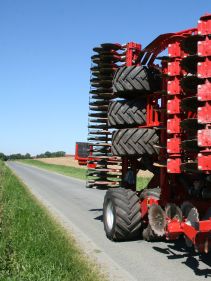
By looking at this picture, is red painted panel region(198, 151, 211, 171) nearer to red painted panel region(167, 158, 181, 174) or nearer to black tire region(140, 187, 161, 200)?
red painted panel region(167, 158, 181, 174)

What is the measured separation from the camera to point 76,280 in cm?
535

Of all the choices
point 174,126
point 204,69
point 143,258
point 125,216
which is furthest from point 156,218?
point 204,69

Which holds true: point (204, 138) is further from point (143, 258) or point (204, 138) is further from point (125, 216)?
point (125, 216)

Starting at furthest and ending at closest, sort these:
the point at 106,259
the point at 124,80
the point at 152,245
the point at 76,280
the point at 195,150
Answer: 1. the point at 124,80
2. the point at 152,245
3. the point at 106,259
4. the point at 195,150
5. the point at 76,280

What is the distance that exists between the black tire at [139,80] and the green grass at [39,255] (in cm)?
303

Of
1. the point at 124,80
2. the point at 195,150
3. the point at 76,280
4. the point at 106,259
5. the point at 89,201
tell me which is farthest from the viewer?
the point at 89,201

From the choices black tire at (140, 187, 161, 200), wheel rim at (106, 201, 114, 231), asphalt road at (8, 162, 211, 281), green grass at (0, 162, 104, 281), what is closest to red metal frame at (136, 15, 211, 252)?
black tire at (140, 187, 161, 200)

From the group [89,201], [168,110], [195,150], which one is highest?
[168,110]

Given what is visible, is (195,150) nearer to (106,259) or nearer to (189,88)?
(189,88)

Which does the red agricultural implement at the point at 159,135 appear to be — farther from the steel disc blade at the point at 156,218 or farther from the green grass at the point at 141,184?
the green grass at the point at 141,184

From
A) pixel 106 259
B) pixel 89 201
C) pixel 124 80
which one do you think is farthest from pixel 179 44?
pixel 89 201

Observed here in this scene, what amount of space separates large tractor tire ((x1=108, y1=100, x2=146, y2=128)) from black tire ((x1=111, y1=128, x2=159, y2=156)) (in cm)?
25

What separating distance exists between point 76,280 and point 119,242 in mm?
2727

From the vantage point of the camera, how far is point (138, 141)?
306 inches
